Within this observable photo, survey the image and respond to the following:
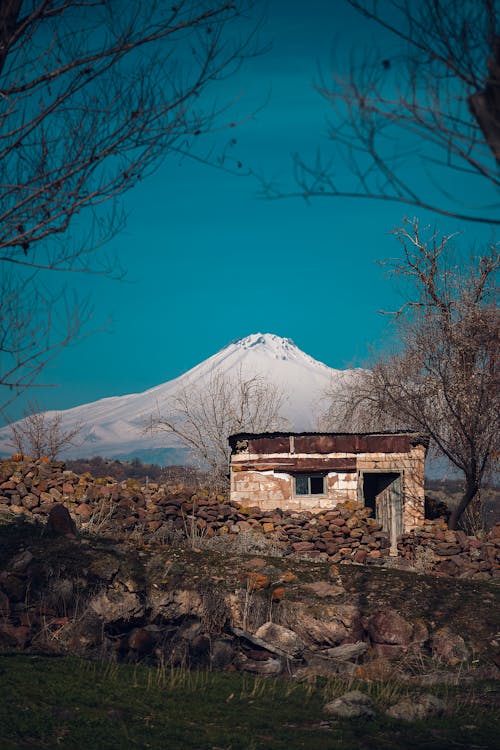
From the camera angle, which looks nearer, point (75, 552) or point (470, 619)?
point (470, 619)

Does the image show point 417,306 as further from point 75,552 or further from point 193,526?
point 75,552

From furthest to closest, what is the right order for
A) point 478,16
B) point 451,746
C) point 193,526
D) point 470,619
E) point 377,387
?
point 377,387, point 193,526, point 470,619, point 451,746, point 478,16

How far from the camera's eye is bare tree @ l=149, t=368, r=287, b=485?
32312 millimetres

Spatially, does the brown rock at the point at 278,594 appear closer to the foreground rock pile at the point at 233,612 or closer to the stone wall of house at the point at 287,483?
the foreground rock pile at the point at 233,612

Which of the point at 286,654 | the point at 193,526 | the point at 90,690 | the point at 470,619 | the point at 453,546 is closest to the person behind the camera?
the point at 90,690

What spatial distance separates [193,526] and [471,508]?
9.10 metres

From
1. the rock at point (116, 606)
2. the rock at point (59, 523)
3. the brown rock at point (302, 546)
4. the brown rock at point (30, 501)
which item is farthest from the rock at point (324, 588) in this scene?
the brown rock at point (30, 501)

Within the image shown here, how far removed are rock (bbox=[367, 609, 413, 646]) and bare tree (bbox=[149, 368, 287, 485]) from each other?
786 inches

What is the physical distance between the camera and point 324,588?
12219 millimetres

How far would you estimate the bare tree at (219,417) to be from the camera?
32312 mm

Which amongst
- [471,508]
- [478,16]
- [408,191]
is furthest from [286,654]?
[471,508]

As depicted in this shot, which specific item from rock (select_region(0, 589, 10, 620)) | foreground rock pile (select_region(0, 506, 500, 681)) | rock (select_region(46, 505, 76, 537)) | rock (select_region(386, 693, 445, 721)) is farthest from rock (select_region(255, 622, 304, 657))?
rock (select_region(46, 505, 76, 537))

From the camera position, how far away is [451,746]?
6.27 meters

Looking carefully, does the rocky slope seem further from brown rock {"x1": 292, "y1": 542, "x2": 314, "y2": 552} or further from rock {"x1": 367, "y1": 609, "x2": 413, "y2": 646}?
brown rock {"x1": 292, "y1": 542, "x2": 314, "y2": 552}
